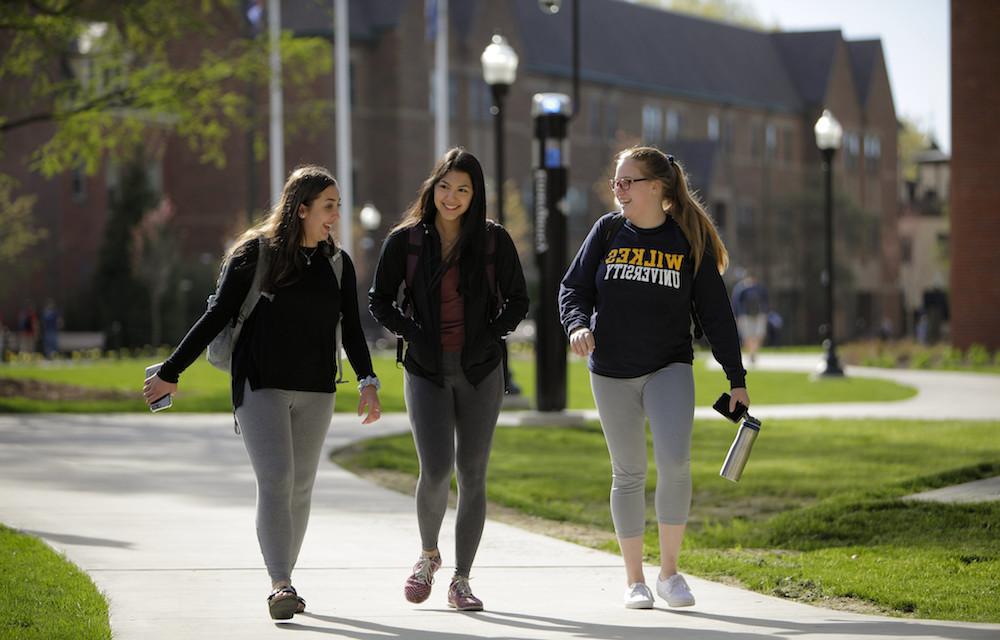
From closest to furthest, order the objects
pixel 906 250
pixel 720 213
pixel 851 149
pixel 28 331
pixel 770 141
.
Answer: pixel 28 331, pixel 720 213, pixel 770 141, pixel 851 149, pixel 906 250

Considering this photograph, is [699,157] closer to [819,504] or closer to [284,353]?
[819,504]

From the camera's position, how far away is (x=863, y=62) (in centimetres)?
8869

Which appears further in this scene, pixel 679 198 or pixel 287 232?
pixel 679 198

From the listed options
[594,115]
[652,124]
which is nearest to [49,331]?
[594,115]

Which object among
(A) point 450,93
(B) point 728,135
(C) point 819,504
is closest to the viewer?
(C) point 819,504

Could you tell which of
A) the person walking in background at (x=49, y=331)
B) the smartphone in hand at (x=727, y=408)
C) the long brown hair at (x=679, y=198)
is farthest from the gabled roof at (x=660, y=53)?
the smartphone in hand at (x=727, y=408)

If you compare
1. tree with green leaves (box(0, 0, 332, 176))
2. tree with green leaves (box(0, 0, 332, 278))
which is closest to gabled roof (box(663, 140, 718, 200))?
tree with green leaves (box(0, 0, 332, 278))

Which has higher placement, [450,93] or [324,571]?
[450,93]

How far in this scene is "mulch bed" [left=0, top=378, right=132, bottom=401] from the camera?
75.1 ft

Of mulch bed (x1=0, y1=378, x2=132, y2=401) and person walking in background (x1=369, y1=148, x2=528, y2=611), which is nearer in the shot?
person walking in background (x1=369, y1=148, x2=528, y2=611)

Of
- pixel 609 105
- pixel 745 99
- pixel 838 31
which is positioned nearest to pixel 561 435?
pixel 609 105

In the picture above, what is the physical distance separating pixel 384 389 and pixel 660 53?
55.2 meters

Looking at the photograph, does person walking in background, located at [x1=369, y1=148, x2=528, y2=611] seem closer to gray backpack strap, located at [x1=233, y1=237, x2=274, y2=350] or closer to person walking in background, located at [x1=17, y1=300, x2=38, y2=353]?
gray backpack strap, located at [x1=233, y1=237, x2=274, y2=350]

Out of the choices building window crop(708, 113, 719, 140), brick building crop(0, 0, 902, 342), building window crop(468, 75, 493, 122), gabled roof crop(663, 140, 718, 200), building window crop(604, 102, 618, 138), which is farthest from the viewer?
building window crop(708, 113, 719, 140)
